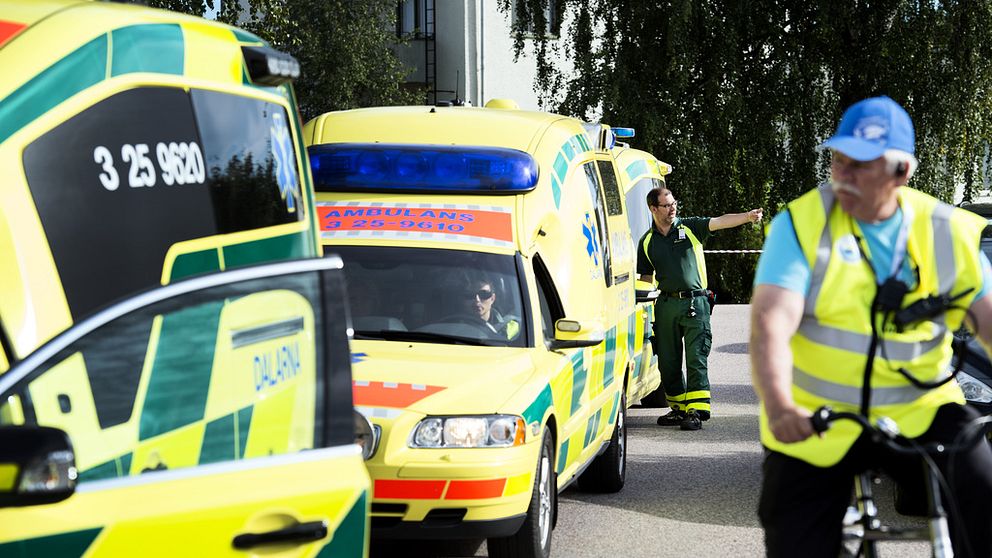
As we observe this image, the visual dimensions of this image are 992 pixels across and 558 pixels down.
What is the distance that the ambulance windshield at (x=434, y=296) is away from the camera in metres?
7.59

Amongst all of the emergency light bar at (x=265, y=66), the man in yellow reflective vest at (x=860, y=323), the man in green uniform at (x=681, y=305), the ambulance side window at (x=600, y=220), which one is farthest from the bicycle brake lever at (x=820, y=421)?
the man in green uniform at (x=681, y=305)

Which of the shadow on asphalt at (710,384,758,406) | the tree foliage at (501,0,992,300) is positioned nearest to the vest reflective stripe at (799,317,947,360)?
the shadow on asphalt at (710,384,758,406)

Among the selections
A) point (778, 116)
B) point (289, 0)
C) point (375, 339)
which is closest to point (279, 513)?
point (375, 339)

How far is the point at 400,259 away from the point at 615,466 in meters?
2.37

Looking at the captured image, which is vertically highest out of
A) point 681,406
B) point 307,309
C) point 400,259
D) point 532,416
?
point 307,309

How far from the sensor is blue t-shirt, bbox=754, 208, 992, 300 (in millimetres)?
3830

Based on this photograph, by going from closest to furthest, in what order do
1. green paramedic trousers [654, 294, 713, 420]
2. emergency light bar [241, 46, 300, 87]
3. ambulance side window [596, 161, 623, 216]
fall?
emergency light bar [241, 46, 300, 87] → ambulance side window [596, 161, 623, 216] → green paramedic trousers [654, 294, 713, 420]

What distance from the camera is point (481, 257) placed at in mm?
7785

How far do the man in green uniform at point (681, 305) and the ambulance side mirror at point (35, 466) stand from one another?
9120mm

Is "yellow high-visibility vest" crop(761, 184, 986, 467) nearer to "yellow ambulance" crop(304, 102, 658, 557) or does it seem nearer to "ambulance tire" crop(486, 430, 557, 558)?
"yellow ambulance" crop(304, 102, 658, 557)

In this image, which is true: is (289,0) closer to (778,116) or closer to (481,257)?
(778,116)

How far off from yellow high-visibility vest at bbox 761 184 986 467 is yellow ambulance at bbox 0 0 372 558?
1.16 m

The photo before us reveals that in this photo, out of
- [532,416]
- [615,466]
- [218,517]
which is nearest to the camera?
[218,517]

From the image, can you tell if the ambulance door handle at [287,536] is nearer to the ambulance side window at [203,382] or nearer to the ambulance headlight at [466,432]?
the ambulance side window at [203,382]
